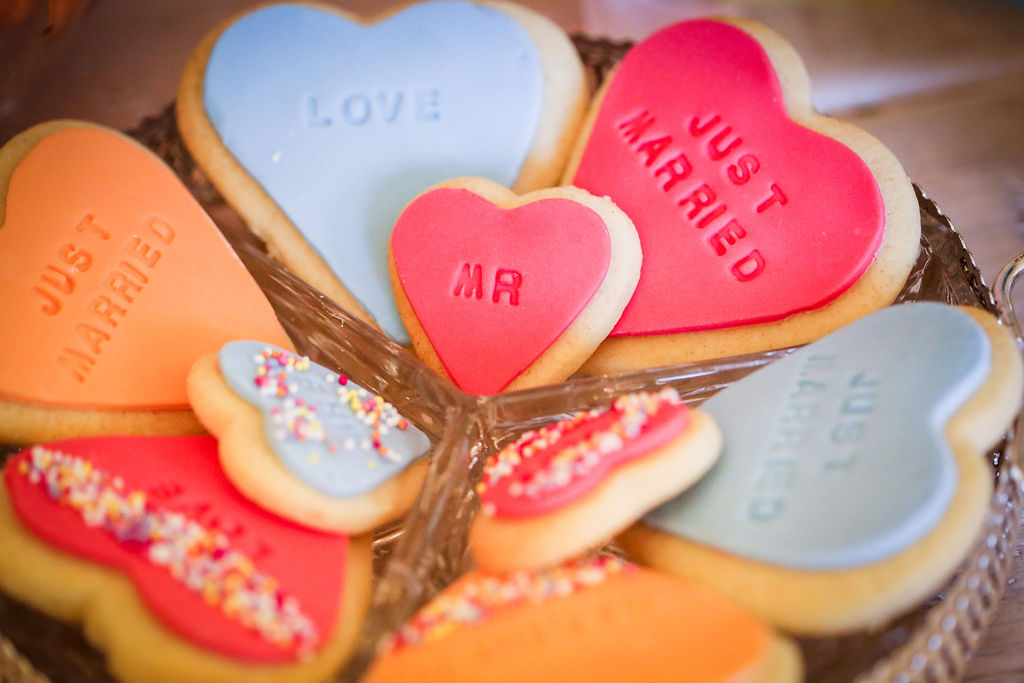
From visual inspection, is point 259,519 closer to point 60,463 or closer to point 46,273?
point 60,463

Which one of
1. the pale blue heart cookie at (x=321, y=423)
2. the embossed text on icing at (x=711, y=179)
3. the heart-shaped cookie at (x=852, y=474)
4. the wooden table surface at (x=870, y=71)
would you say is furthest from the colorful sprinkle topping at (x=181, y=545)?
the wooden table surface at (x=870, y=71)

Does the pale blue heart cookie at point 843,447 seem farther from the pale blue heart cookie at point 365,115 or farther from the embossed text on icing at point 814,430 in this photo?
the pale blue heart cookie at point 365,115

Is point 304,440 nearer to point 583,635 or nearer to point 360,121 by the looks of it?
point 583,635

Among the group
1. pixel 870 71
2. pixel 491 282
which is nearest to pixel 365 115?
pixel 491 282

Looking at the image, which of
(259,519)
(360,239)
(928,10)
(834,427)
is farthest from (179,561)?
(928,10)

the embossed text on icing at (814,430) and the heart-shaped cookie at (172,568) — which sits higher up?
the embossed text on icing at (814,430)

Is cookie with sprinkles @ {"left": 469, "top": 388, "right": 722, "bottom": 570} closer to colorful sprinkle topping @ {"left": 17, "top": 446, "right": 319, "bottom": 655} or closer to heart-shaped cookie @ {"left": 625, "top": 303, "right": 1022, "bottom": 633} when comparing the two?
heart-shaped cookie @ {"left": 625, "top": 303, "right": 1022, "bottom": 633}
